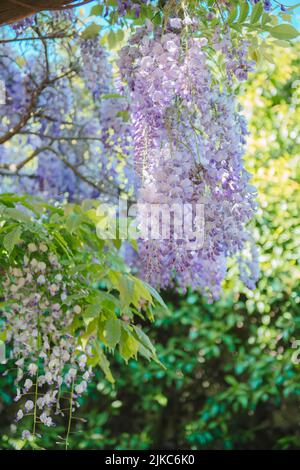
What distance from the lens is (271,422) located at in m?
3.78

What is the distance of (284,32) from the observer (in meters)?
1.79

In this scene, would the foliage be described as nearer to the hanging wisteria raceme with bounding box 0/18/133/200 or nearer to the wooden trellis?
the wooden trellis

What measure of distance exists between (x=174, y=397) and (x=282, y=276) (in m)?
0.88

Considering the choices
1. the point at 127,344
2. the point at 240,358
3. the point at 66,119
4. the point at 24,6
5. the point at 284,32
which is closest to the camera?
the point at 24,6

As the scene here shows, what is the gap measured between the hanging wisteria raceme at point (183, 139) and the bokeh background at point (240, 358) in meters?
1.67

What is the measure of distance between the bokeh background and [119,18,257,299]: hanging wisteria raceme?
1673 mm

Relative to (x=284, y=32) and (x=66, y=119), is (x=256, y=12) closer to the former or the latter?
(x=284, y=32)

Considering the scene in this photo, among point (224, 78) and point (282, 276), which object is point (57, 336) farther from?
point (282, 276)

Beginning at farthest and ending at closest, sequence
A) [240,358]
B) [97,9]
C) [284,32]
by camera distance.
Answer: [240,358] → [97,9] → [284,32]

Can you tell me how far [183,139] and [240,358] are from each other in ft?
6.89

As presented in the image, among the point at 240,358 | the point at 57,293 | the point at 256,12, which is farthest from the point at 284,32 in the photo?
the point at 240,358

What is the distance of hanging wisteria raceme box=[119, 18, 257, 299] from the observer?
172 centimetres

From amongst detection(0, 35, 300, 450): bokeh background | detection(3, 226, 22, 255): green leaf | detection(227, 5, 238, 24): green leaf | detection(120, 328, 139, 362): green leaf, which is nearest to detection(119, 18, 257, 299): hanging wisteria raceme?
detection(227, 5, 238, 24): green leaf
